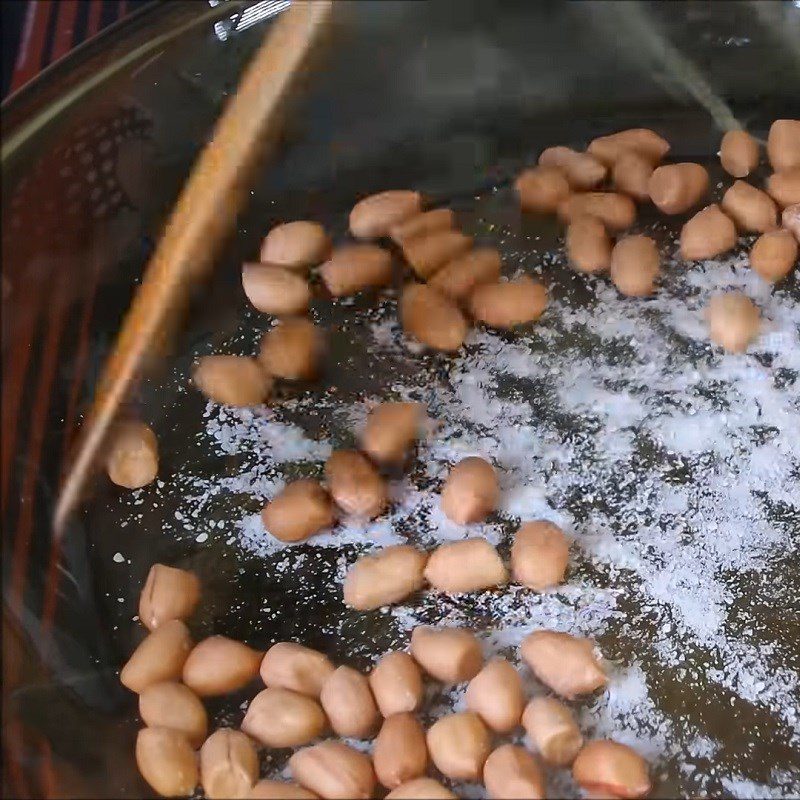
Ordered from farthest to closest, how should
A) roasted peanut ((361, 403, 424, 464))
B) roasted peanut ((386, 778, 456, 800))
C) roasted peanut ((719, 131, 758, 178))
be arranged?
1. roasted peanut ((719, 131, 758, 178))
2. roasted peanut ((361, 403, 424, 464))
3. roasted peanut ((386, 778, 456, 800))

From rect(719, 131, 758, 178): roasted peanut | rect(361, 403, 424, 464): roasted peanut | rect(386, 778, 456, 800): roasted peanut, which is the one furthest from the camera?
rect(719, 131, 758, 178): roasted peanut

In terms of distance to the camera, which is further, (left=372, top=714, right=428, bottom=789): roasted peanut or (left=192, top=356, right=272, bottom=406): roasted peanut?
(left=192, top=356, right=272, bottom=406): roasted peanut

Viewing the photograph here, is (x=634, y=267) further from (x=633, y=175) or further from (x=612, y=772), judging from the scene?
(x=612, y=772)

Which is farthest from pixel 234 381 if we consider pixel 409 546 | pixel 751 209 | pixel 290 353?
pixel 751 209

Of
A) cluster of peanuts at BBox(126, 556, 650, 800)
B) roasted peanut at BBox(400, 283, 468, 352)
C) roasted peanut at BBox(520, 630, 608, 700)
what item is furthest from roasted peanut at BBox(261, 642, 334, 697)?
roasted peanut at BBox(400, 283, 468, 352)

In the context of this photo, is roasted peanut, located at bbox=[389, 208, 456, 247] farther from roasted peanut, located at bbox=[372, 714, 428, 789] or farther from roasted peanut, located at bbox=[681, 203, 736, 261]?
roasted peanut, located at bbox=[372, 714, 428, 789]

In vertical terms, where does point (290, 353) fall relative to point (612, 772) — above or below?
above

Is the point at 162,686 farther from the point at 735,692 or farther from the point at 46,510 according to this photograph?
the point at 735,692
